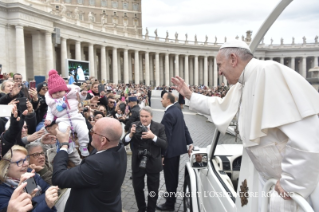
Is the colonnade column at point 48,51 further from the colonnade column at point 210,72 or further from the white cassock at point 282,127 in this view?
the colonnade column at point 210,72

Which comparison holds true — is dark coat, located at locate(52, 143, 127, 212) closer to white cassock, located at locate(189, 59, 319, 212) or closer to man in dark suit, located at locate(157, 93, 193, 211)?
white cassock, located at locate(189, 59, 319, 212)

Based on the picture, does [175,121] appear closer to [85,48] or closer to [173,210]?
[173,210]

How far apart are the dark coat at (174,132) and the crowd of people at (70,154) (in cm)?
2

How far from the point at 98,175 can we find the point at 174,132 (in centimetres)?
281

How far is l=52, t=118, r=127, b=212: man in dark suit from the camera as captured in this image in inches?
96.0

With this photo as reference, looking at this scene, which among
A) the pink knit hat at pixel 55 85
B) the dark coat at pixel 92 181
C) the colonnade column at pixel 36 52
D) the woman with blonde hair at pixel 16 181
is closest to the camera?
the woman with blonde hair at pixel 16 181

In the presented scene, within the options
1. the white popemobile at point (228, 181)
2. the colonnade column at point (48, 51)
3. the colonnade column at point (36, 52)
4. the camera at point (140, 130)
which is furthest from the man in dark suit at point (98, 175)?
the colonnade column at point (36, 52)

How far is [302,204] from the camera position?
4.69 ft

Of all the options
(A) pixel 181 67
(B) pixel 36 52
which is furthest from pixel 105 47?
(A) pixel 181 67

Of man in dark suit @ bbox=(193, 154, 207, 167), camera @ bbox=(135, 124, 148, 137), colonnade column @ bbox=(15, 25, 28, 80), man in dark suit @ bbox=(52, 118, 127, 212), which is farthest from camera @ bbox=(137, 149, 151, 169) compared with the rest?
colonnade column @ bbox=(15, 25, 28, 80)

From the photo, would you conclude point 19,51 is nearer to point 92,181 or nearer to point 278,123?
point 92,181

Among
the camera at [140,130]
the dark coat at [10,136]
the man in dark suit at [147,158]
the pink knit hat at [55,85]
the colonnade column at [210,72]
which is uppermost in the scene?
the colonnade column at [210,72]

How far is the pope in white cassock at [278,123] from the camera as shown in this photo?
163 cm

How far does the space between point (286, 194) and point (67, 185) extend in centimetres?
194
